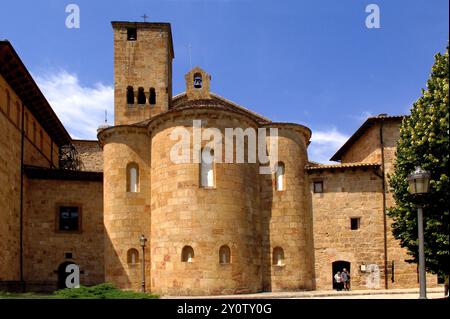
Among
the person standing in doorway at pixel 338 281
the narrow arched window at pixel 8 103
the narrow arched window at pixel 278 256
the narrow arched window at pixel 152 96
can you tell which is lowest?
the person standing in doorway at pixel 338 281

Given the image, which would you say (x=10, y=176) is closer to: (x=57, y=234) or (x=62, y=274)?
(x=57, y=234)

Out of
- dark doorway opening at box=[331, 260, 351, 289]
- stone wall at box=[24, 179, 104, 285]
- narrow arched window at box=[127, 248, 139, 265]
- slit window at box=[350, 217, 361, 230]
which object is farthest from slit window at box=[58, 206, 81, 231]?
slit window at box=[350, 217, 361, 230]

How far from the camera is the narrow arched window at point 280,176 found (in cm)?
2981

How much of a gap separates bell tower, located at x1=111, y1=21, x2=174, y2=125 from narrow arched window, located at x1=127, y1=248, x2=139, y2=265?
11409 mm

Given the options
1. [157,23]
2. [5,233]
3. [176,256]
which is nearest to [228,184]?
[176,256]

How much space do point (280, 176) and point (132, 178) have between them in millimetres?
8194

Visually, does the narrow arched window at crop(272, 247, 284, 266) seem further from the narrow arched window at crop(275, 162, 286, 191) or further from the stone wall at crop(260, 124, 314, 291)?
the narrow arched window at crop(275, 162, 286, 191)

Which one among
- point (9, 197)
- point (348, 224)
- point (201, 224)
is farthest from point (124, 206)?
point (348, 224)

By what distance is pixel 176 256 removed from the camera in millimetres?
25828

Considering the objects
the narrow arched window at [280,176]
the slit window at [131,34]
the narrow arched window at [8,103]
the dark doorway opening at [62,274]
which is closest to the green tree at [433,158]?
the narrow arched window at [280,176]

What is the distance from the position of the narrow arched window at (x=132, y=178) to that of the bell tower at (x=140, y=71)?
26.8ft

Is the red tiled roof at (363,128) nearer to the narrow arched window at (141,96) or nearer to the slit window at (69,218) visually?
the narrow arched window at (141,96)
